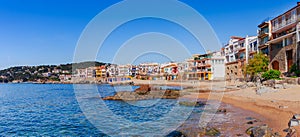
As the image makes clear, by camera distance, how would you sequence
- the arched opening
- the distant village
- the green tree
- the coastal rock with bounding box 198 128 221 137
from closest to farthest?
1. the coastal rock with bounding box 198 128 221 137
2. the distant village
3. the arched opening
4. the green tree

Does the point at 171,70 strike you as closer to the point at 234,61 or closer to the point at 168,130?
the point at 234,61

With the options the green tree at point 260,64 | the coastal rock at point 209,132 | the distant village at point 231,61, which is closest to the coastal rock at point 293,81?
the distant village at point 231,61

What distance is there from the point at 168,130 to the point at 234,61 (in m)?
45.3

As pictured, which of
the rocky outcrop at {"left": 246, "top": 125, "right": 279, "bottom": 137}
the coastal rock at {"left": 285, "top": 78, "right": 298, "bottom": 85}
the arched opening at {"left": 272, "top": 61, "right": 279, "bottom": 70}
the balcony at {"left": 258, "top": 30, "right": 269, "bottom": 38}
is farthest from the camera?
the balcony at {"left": 258, "top": 30, "right": 269, "bottom": 38}

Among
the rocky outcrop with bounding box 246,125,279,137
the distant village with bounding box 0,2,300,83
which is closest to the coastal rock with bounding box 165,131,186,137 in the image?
the rocky outcrop with bounding box 246,125,279,137

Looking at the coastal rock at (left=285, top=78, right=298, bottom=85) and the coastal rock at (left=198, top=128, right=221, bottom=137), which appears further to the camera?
the coastal rock at (left=285, top=78, right=298, bottom=85)

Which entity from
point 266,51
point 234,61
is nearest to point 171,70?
point 234,61

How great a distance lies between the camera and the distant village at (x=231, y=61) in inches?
1176

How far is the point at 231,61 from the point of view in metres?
53.8

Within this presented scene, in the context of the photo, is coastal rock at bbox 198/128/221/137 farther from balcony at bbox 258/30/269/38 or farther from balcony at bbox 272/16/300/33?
balcony at bbox 258/30/269/38

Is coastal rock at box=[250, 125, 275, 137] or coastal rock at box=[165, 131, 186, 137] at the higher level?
coastal rock at box=[250, 125, 275, 137]

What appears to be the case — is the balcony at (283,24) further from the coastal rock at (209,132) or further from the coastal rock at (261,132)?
the coastal rock at (209,132)

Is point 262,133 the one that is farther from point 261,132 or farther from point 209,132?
point 209,132

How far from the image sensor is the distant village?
29.9 meters
